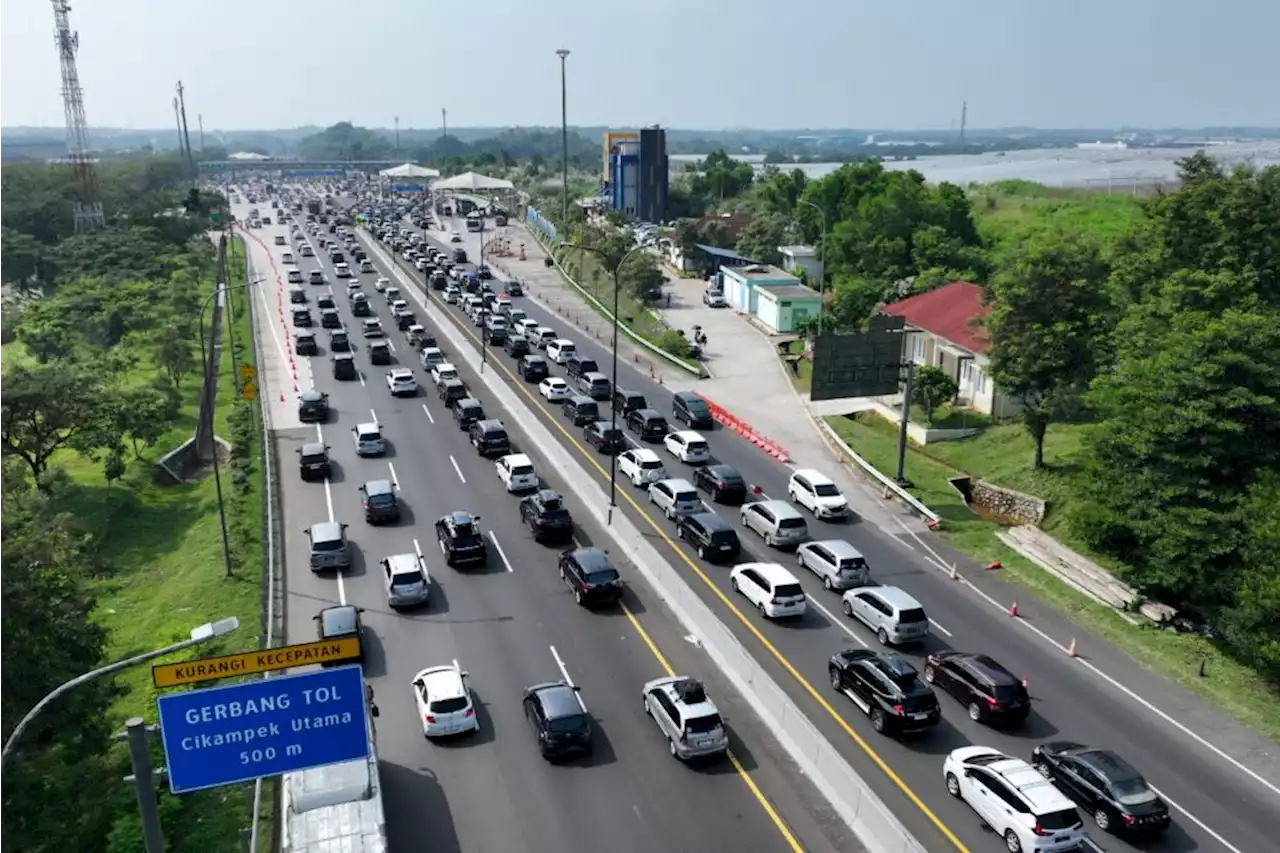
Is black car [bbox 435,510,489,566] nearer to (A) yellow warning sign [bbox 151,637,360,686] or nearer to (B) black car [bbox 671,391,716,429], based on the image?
(B) black car [bbox 671,391,716,429]

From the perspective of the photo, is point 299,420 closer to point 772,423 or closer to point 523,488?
point 523,488

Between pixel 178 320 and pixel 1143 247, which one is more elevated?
pixel 1143 247

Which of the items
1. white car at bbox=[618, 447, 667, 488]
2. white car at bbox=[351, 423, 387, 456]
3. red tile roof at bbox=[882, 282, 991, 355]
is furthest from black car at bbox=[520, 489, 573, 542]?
red tile roof at bbox=[882, 282, 991, 355]

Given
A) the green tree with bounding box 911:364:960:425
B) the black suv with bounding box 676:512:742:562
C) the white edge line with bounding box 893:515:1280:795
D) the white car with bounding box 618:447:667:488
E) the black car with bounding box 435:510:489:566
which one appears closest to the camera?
the white edge line with bounding box 893:515:1280:795

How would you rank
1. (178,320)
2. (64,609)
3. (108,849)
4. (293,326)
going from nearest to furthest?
(108,849) < (64,609) < (178,320) < (293,326)

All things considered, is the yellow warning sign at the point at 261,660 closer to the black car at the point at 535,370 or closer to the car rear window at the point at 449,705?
the car rear window at the point at 449,705

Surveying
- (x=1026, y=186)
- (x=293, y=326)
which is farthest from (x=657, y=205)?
(x=293, y=326)
